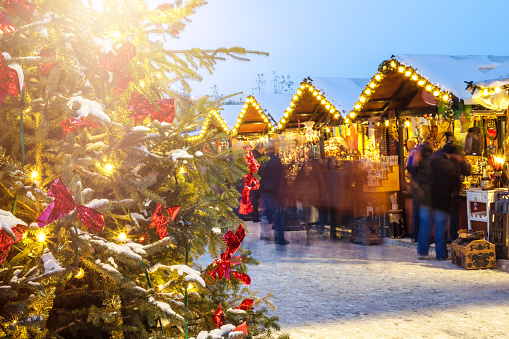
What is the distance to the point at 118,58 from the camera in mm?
2412

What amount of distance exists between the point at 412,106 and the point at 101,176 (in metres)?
11.5

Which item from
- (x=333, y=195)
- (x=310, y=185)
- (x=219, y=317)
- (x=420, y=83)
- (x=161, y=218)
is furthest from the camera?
(x=333, y=195)

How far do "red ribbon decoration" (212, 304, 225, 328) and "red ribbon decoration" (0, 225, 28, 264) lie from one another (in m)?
1.23

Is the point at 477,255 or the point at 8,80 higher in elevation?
the point at 8,80

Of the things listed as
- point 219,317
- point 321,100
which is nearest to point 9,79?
point 219,317

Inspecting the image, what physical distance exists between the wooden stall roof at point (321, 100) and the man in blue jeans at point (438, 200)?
431 centimetres

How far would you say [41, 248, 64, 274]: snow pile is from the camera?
227 cm

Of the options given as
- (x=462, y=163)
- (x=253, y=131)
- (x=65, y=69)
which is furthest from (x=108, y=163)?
(x=253, y=131)

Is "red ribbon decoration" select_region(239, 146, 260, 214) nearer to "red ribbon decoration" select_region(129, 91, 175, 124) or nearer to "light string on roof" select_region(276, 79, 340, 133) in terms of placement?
"red ribbon decoration" select_region(129, 91, 175, 124)

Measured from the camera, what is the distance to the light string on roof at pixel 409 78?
417 inches

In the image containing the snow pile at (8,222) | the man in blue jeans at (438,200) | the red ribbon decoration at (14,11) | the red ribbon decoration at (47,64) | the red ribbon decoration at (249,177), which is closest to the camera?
the snow pile at (8,222)

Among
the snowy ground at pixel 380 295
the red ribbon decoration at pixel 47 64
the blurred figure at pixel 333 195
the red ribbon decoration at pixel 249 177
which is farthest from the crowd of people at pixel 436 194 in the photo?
the red ribbon decoration at pixel 47 64

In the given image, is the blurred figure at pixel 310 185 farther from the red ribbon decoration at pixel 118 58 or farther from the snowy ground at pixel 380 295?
the red ribbon decoration at pixel 118 58

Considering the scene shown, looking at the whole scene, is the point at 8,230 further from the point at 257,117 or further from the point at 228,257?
the point at 257,117
